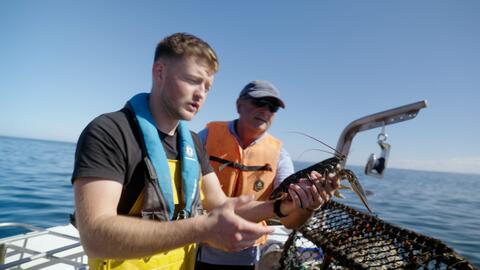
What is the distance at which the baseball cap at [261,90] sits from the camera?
4.12m

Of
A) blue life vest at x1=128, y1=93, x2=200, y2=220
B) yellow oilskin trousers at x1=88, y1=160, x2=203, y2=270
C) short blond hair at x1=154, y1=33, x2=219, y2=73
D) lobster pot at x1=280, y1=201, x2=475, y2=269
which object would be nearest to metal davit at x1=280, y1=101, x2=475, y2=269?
lobster pot at x1=280, y1=201, x2=475, y2=269

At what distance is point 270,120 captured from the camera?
447 cm

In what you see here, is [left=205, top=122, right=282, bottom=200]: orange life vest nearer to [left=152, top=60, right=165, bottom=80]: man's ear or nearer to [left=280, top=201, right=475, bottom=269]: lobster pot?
[left=280, top=201, right=475, bottom=269]: lobster pot

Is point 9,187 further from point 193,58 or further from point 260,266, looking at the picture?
point 193,58

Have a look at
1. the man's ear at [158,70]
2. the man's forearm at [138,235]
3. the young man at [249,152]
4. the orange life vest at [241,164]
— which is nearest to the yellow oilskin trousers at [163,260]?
the man's forearm at [138,235]

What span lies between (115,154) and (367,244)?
263cm

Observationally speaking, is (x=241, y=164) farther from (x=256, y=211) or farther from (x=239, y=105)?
(x=256, y=211)

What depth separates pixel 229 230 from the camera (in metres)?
1.54

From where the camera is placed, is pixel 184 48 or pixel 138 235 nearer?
pixel 138 235

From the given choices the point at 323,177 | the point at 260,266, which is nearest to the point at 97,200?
the point at 323,177

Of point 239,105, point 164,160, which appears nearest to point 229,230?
point 164,160

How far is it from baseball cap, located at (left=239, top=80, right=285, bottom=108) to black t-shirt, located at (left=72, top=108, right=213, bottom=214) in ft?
6.97

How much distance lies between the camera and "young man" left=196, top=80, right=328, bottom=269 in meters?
4.16

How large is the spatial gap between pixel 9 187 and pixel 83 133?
17396mm
